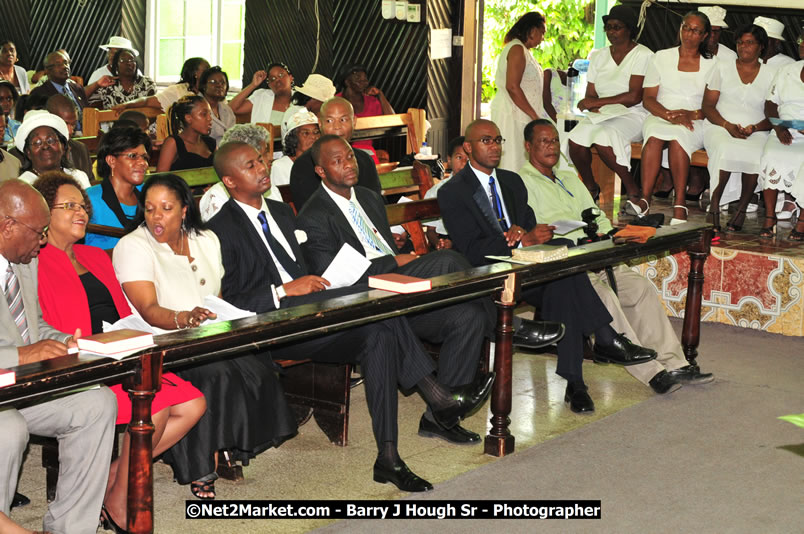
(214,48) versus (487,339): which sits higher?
(214,48)

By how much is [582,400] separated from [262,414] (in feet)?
5.54

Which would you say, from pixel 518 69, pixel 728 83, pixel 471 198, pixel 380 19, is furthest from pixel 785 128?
pixel 380 19

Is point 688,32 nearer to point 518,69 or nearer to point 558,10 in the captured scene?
point 518,69

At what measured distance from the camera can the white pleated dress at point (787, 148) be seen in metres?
7.43

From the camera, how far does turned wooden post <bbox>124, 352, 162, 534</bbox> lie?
3.22 meters

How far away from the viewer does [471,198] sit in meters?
5.34

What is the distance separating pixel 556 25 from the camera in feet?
44.0

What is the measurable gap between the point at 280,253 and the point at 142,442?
4.98 ft

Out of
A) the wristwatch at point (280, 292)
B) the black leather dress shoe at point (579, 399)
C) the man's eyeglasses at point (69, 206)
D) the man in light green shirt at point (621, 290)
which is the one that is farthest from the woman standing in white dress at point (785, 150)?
the man's eyeglasses at point (69, 206)

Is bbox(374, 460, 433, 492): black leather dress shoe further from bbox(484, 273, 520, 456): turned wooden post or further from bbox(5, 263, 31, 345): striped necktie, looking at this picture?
bbox(5, 263, 31, 345): striped necktie

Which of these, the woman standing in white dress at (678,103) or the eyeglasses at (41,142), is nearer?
the eyeglasses at (41,142)

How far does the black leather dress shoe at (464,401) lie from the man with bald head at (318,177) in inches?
63.2

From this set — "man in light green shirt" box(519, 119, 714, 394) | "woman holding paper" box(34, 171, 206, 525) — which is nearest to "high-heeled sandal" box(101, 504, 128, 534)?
"woman holding paper" box(34, 171, 206, 525)

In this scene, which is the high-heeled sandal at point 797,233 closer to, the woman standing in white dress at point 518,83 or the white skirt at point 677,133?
the white skirt at point 677,133
